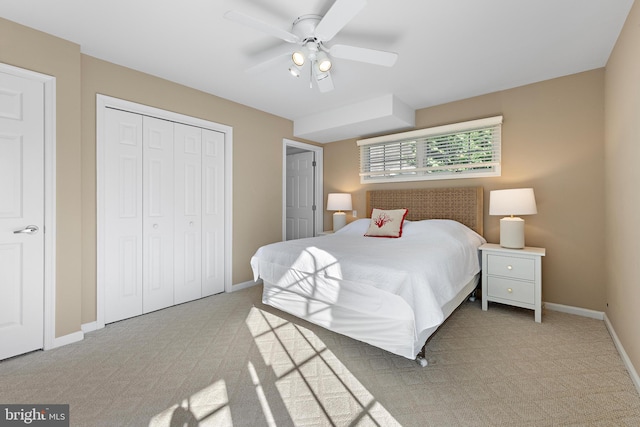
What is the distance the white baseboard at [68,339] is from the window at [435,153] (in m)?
3.85

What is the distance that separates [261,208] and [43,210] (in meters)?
2.31

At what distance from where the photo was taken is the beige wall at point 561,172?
2750 millimetres

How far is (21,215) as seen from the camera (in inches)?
82.7

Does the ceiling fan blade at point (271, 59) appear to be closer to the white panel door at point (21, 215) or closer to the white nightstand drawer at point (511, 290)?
the white panel door at point (21, 215)

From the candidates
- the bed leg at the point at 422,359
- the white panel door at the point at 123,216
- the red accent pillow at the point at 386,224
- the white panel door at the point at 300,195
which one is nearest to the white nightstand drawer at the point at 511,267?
the red accent pillow at the point at 386,224

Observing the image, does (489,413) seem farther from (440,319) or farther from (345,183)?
(345,183)

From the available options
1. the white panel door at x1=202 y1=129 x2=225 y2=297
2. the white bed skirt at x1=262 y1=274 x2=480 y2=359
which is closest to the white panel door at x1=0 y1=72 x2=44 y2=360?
the white panel door at x1=202 y1=129 x2=225 y2=297

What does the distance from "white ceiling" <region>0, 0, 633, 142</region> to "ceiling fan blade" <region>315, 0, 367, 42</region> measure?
0.18 metres

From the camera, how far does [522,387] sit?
1718 millimetres

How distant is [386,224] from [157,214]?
8.68 ft

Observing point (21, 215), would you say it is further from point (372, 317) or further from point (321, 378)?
point (372, 317)

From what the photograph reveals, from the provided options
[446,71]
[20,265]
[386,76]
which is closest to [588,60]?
[446,71]

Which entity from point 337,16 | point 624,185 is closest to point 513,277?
point 624,185

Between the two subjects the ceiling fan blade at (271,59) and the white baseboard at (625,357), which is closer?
the white baseboard at (625,357)
